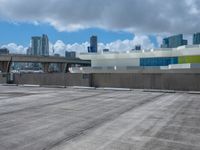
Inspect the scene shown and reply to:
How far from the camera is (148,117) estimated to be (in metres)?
13.5

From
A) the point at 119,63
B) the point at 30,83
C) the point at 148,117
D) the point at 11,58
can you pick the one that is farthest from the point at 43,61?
the point at 148,117

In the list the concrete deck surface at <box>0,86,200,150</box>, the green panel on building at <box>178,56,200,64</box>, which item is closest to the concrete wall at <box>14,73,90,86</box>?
the concrete deck surface at <box>0,86,200,150</box>

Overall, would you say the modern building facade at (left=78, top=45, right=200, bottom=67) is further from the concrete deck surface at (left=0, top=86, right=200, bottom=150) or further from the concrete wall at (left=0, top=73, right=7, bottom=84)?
the concrete deck surface at (left=0, top=86, right=200, bottom=150)

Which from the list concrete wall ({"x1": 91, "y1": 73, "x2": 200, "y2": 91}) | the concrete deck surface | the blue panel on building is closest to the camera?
the concrete deck surface

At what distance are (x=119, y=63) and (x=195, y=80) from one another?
152ft

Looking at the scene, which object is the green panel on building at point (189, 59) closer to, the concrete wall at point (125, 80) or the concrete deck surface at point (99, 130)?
the concrete wall at point (125, 80)

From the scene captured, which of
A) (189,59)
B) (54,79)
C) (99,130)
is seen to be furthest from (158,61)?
(99,130)

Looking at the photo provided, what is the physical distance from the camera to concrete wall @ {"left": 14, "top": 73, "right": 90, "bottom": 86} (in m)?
37.2

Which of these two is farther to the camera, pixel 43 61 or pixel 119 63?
pixel 43 61

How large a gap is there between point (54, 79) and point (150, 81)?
A: 14.0 metres

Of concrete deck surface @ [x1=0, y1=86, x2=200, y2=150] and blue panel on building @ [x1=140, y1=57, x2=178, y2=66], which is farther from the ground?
blue panel on building @ [x1=140, y1=57, x2=178, y2=66]

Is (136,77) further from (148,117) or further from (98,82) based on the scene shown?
(148,117)

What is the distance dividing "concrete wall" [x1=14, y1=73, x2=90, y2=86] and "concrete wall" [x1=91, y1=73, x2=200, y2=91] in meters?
1.70

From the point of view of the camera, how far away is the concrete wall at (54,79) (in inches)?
1466
